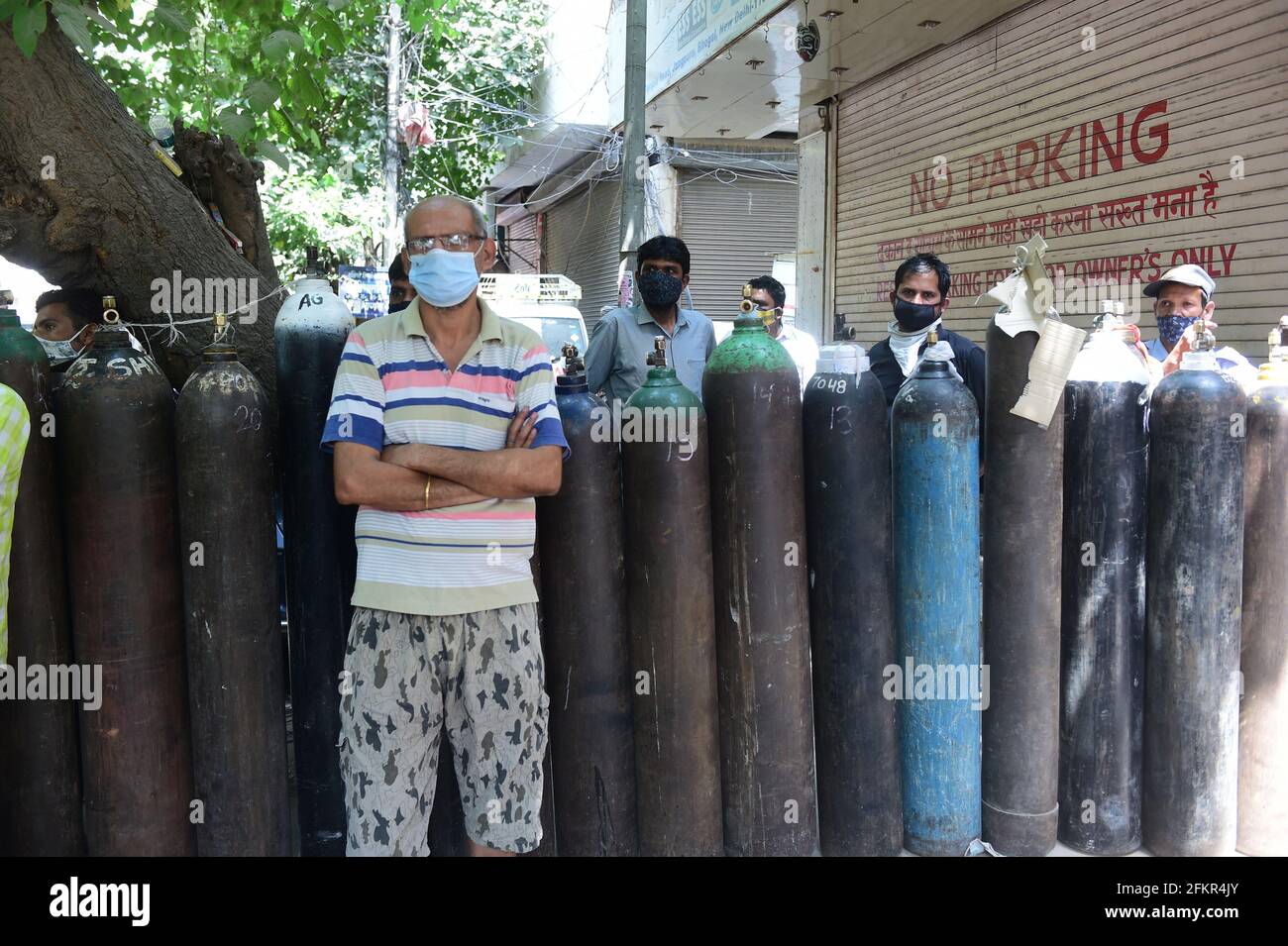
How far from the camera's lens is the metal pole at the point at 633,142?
8336 millimetres

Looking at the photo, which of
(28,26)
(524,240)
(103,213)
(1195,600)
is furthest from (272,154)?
(524,240)

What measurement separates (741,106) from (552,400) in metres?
11.0

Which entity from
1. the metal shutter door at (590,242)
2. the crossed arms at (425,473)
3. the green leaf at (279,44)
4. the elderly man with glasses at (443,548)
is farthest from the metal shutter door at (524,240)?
the crossed arms at (425,473)

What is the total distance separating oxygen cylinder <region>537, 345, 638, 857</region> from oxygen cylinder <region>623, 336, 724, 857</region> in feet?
0.16

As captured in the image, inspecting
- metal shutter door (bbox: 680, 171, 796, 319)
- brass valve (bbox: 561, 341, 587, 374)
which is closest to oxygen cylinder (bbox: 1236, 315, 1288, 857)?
brass valve (bbox: 561, 341, 587, 374)

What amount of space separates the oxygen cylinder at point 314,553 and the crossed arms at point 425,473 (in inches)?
18.8

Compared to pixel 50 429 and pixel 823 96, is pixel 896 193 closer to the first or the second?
pixel 823 96

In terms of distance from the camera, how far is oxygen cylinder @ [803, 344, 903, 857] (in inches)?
109

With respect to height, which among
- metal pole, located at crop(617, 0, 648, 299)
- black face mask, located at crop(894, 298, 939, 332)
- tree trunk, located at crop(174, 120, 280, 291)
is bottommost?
black face mask, located at crop(894, 298, 939, 332)

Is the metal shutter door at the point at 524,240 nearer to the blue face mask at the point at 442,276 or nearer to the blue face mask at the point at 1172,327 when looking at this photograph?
the blue face mask at the point at 1172,327

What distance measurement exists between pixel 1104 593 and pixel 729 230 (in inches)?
553

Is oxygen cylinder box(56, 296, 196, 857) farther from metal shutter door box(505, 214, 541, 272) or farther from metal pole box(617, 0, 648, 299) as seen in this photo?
metal shutter door box(505, 214, 541, 272)

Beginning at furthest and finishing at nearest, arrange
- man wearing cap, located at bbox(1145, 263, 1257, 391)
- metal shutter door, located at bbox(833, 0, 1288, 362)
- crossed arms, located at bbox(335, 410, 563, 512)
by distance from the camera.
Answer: metal shutter door, located at bbox(833, 0, 1288, 362), man wearing cap, located at bbox(1145, 263, 1257, 391), crossed arms, located at bbox(335, 410, 563, 512)
